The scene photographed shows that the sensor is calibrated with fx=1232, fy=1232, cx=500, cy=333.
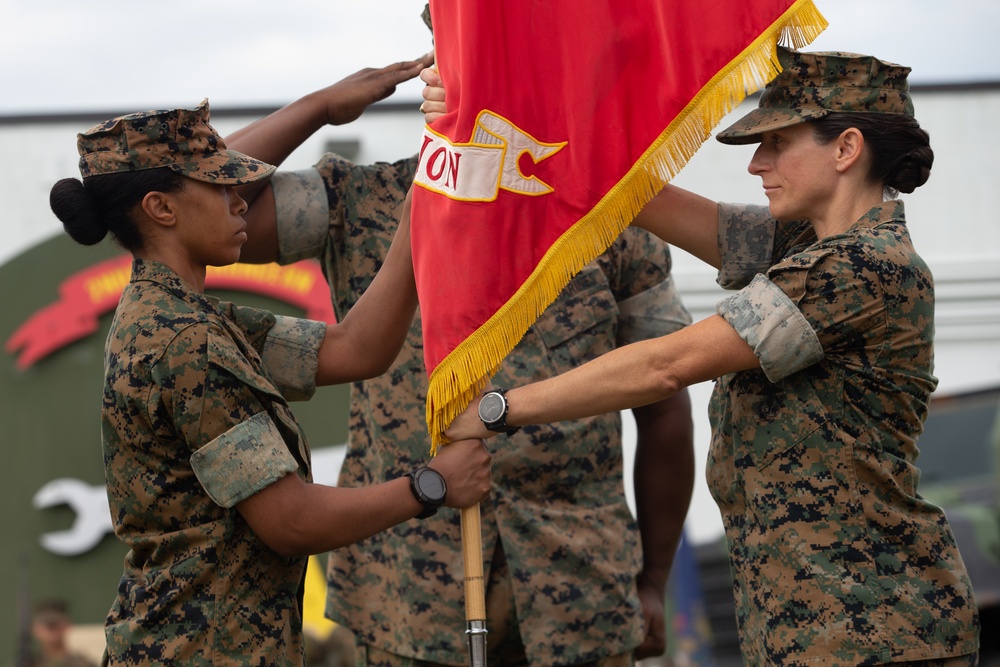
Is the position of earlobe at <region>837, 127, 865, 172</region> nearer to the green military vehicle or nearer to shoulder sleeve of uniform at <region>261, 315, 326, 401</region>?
shoulder sleeve of uniform at <region>261, 315, 326, 401</region>

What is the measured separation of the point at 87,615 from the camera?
7676 millimetres

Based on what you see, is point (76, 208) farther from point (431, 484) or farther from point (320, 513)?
point (431, 484)

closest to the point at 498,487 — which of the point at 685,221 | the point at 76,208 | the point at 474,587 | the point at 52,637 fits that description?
the point at 474,587

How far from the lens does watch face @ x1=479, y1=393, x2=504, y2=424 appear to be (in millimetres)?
2893

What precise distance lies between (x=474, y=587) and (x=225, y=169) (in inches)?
44.8

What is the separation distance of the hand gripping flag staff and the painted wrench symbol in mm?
5439

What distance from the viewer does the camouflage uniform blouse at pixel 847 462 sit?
2576mm

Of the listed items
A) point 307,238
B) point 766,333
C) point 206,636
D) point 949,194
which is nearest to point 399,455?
point 307,238

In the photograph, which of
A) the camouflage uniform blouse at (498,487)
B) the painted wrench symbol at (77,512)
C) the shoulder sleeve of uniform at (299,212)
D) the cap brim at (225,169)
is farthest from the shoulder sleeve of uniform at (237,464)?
the painted wrench symbol at (77,512)

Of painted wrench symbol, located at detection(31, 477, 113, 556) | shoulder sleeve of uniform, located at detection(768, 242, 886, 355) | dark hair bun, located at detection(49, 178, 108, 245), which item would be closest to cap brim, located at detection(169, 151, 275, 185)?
dark hair bun, located at detection(49, 178, 108, 245)

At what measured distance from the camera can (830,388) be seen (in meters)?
2.64

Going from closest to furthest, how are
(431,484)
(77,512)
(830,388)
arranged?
(830,388)
(431,484)
(77,512)

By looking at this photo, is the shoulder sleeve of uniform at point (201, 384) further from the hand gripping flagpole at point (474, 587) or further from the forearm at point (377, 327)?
the hand gripping flagpole at point (474, 587)

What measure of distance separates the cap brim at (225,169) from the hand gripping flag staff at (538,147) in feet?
1.34
